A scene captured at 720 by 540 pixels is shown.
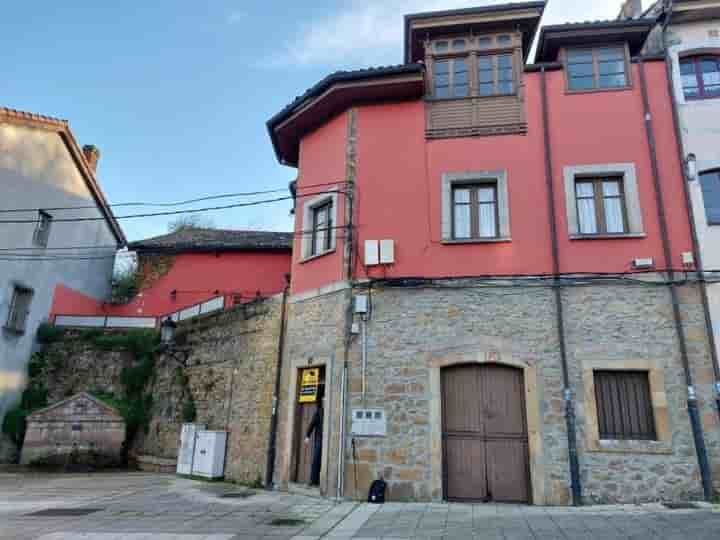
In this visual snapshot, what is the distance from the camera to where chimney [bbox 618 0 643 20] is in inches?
489

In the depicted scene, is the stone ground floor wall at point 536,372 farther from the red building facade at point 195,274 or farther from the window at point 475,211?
the red building facade at point 195,274

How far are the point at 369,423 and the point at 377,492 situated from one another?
3.56 feet

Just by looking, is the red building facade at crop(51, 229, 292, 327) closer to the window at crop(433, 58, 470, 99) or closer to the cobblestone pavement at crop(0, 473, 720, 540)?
the window at crop(433, 58, 470, 99)

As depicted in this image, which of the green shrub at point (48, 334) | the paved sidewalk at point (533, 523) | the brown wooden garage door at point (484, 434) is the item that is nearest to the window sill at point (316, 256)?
the brown wooden garage door at point (484, 434)

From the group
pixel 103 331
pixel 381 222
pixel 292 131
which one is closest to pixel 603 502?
pixel 381 222

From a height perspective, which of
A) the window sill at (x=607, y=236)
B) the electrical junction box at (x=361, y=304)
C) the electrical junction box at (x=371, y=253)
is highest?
the window sill at (x=607, y=236)

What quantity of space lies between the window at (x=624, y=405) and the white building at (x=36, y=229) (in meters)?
15.9

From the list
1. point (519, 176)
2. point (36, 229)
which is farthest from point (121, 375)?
point (519, 176)

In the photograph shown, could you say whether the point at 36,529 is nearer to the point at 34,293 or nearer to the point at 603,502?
the point at 603,502

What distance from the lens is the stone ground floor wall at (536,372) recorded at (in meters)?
7.89

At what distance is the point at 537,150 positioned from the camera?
31.6ft

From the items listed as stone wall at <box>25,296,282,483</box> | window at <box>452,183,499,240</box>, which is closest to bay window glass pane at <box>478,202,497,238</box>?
window at <box>452,183,499,240</box>

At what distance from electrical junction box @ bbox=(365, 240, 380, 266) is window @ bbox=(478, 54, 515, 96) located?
147 inches

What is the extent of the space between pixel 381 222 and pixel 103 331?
11585 mm
